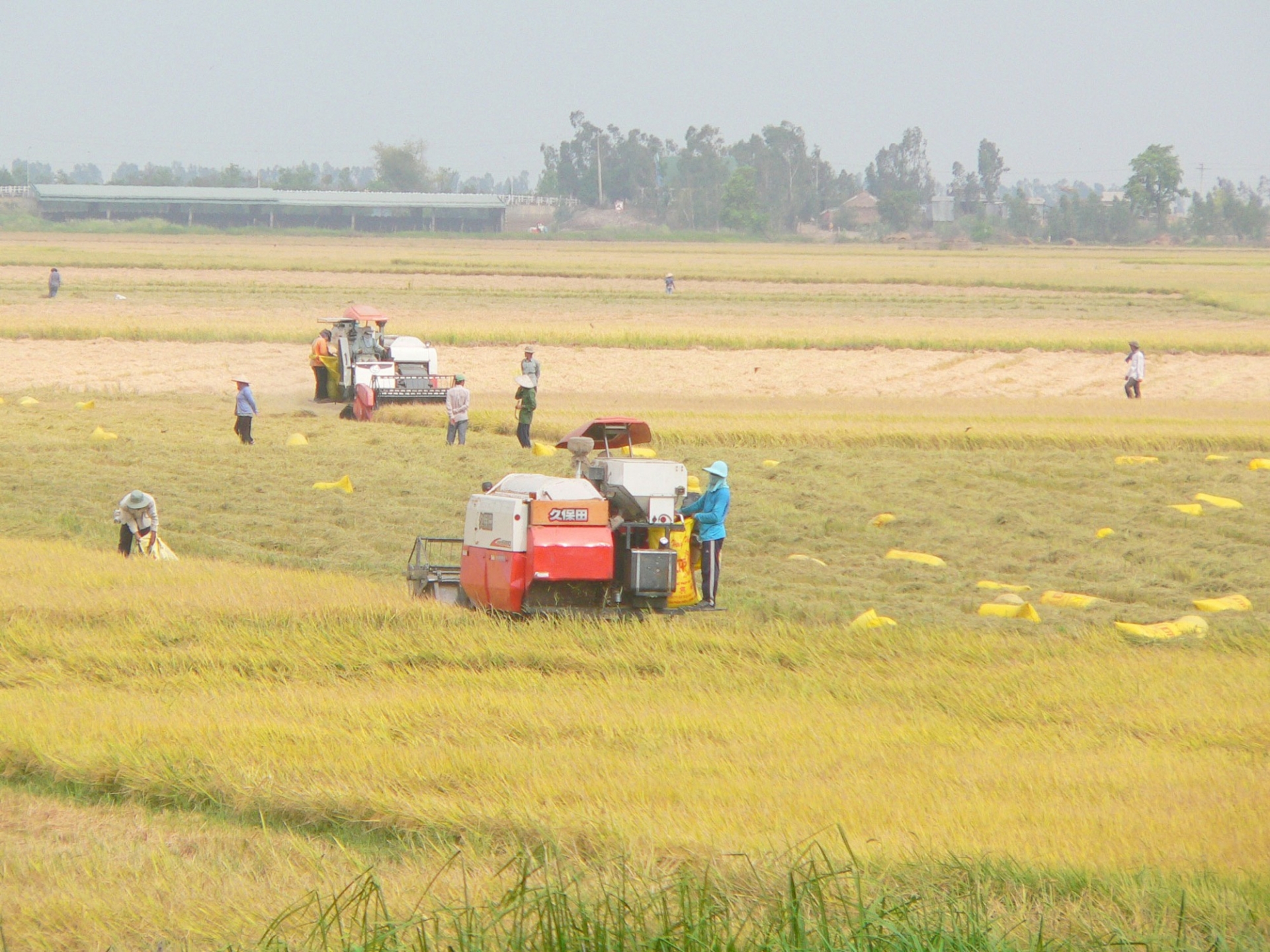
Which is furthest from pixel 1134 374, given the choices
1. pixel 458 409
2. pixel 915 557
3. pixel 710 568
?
pixel 710 568

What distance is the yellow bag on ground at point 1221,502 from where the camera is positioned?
21.2 meters

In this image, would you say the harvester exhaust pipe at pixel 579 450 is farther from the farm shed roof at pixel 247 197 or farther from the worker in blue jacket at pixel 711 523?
the farm shed roof at pixel 247 197

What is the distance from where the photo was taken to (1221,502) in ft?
70.2

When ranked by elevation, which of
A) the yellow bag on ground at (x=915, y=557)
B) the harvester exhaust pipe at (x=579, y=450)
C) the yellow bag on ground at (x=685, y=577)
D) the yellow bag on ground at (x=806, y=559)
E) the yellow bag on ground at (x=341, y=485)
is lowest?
the yellow bag on ground at (x=806, y=559)

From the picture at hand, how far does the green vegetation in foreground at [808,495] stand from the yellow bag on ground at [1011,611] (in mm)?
217

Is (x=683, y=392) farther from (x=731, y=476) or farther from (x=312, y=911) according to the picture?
(x=312, y=911)

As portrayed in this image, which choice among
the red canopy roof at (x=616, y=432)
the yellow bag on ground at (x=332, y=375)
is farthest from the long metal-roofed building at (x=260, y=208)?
the red canopy roof at (x=616, y=432)

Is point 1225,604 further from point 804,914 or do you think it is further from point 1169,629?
point 804,914

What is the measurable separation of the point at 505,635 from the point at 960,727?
439 cm

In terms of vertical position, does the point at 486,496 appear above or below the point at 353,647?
above

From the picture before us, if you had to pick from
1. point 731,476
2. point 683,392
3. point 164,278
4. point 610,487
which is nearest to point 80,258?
point 164,278

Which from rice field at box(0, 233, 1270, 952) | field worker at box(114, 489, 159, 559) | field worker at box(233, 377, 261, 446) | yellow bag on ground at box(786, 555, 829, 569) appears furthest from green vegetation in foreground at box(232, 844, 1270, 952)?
field worker at box(233, 377, 261, 446)

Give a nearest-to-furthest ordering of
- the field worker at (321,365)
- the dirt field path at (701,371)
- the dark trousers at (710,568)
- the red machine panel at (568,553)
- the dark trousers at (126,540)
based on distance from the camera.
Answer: the red machine panel at (568,553), the dark trousers at (710,568), the dark trousers at (126,540), the field worker at (321,365), the dirt field path at (701,371)

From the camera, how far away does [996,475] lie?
78.5 ft
